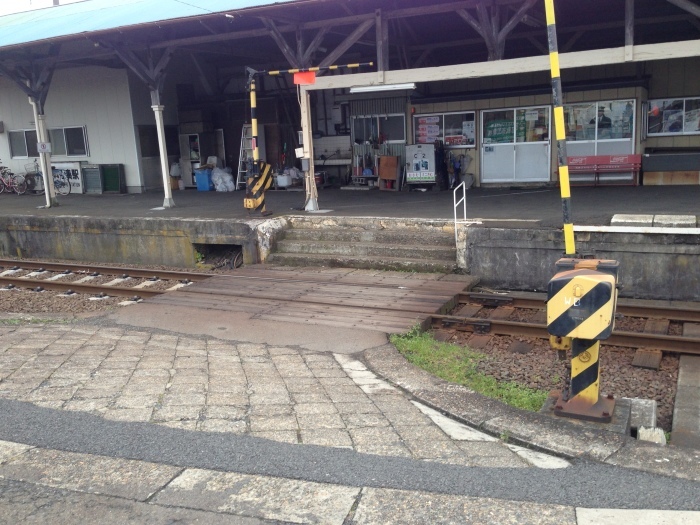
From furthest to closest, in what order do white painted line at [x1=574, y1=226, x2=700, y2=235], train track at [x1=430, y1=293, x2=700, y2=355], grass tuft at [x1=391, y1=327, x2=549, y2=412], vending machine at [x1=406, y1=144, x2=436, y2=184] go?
vending machine at [x1=406, y1=144, x2=436, y2=184] → white painted line at [x1=574, y1=226, x2=700, y2=235] → train track at [x1=430, y1=293, x2=700, y2=355] → grass tuft at [x1=391, y1=327, x2=549, y2=412]

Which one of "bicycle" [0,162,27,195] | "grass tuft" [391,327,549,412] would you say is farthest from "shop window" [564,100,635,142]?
"bicycle" [0,162,27,195]

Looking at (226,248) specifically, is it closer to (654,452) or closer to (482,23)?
(482,23)

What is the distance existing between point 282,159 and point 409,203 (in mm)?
6545

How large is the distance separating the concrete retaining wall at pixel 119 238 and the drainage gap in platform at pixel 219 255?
17 cm

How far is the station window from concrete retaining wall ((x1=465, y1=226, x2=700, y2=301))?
1484 cm

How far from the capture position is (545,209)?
10.9m

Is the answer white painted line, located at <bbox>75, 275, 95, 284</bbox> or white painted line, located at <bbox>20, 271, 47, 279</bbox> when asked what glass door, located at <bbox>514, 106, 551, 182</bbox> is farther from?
white painted line, located at <bbox>20, 271, 47, 279</bbox>

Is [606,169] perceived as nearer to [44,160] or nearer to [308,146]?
[308,146]

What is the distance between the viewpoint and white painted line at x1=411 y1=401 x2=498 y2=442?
4125 millimetres

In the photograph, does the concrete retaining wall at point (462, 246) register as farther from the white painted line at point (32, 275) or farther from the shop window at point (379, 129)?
the shop window at point (379, 129)

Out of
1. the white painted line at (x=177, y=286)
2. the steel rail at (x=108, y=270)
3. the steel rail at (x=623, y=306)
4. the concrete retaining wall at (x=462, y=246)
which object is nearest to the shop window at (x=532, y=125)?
the concrete retaining wall at (x=462, y=246)

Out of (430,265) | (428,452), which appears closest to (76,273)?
(430,265)

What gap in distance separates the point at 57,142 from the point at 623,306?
18.3 meters

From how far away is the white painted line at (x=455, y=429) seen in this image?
13.5 ft
